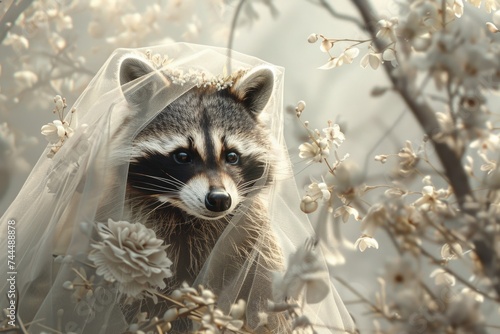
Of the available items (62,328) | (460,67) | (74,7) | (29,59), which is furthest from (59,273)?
(74,7)

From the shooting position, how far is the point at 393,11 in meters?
1.17

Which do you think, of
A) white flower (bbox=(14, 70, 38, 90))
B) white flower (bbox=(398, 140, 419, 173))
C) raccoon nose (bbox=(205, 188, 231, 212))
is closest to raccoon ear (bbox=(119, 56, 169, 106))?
raccoon nose (bbox=(205, 188, 231, 212))

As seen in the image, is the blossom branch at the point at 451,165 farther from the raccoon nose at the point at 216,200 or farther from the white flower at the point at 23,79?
the white flower at the point at 23,79

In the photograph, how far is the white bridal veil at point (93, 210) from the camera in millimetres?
1075

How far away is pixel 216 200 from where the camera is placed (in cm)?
114

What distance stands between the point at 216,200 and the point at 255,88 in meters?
0.30

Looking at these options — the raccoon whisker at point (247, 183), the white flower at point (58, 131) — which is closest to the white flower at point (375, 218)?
the raccoon whisker at point (247, 183)

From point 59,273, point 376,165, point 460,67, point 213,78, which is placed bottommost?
point 376,165

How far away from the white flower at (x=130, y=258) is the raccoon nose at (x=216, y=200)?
18 centimetres

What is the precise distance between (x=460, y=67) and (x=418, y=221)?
0.19 m

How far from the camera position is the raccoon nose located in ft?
3.74

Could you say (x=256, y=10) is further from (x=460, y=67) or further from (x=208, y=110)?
(x=460, y=67)

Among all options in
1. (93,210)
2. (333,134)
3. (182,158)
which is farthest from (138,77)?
(333,134)

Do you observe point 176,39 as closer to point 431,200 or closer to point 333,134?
point 333,134
